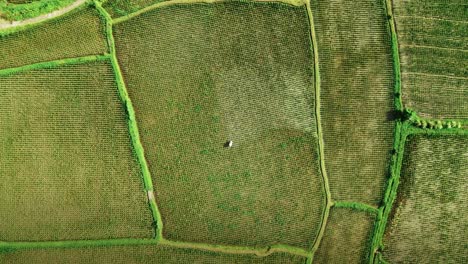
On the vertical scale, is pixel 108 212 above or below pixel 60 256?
above

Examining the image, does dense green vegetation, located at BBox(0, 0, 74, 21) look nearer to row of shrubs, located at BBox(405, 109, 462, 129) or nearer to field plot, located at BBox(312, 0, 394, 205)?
field plot, located at BBox(312, 0, 394, 205)

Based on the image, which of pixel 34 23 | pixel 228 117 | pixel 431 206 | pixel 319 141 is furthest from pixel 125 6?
pixel 431 206

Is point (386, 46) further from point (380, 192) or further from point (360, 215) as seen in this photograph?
point (360, 215)

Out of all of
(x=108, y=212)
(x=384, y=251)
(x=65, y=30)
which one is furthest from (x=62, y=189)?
(x=384, y=251)

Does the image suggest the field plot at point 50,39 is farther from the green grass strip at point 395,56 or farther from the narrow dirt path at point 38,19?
the green grass strip at point 395,56

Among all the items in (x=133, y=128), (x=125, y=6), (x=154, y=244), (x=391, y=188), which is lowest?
(x=154, y=244)

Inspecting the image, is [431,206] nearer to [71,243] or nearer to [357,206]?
[357,206]
